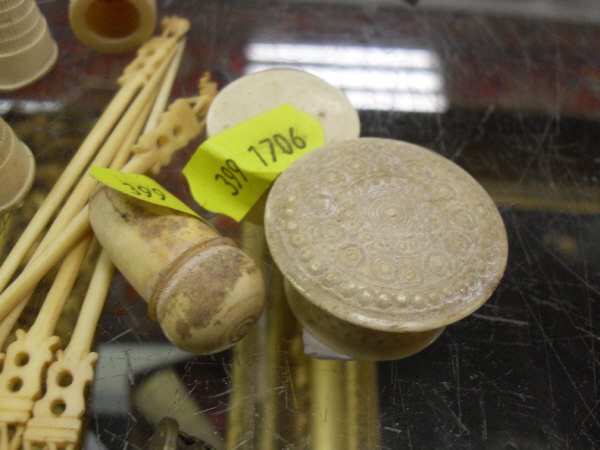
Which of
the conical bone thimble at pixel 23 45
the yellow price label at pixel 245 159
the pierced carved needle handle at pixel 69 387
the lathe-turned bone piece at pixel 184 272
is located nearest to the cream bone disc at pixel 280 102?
the yellow price label at pixel 245 159

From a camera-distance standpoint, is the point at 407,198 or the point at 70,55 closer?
the point at 407,198

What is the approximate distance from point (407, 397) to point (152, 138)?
87 centimetres

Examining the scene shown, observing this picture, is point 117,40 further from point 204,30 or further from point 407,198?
point 407,198

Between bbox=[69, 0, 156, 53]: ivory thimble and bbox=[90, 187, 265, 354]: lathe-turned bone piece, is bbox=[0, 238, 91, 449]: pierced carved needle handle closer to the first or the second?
bbox=[90, 187, 265, 354]: lathe-turned bone piece

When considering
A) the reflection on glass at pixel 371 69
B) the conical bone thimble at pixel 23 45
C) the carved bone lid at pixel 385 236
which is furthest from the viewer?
the reflection on glass at pixel 371 69

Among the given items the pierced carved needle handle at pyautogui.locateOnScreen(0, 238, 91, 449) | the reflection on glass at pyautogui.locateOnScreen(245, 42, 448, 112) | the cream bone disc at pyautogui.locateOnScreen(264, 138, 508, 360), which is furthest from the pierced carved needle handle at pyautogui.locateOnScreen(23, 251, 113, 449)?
the reflection on glass at pyautogui.locateOnScreen(245, 42, 448, 112)

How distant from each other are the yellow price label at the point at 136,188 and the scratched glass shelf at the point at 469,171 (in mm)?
225

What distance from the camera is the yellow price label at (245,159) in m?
1.18

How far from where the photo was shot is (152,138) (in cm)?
132

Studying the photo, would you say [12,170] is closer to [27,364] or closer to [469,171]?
[27,364]

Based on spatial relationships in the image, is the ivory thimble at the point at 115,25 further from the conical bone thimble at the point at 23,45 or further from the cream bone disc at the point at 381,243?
the cream bone disc at the point at 381,243

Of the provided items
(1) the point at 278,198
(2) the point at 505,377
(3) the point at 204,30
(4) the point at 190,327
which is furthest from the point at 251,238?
(3) the point at 204,30

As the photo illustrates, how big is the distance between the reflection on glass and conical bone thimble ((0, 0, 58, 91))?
1.93 ft

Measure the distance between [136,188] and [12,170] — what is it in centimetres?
41
